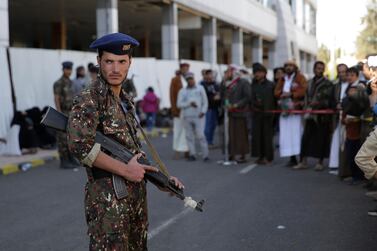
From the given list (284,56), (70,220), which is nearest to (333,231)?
(70,220)

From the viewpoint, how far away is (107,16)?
18.3m

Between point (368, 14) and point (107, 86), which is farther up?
point (368, 14)

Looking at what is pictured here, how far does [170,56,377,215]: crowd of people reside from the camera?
8.50m

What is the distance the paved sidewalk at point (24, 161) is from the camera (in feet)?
33.8

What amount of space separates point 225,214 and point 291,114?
4.28 meters

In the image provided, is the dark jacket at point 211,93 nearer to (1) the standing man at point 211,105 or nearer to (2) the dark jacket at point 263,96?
(1) the standing man at point 211,105

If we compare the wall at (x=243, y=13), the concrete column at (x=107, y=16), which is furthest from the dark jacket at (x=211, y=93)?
the wall at (x=243, y=13)

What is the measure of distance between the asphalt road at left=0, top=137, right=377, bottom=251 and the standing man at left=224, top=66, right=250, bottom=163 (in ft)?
3.84

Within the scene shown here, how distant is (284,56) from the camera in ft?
132

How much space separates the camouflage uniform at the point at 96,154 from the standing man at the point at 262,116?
7741mm

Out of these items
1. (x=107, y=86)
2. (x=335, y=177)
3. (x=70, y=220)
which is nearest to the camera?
(x=107, y=86)

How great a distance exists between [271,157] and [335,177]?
5.93 ft

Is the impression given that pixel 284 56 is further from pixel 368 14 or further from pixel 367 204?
pixel 367 204

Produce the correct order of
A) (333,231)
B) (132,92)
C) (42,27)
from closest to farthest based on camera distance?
(333,231) → (132,92) → (42,27)
